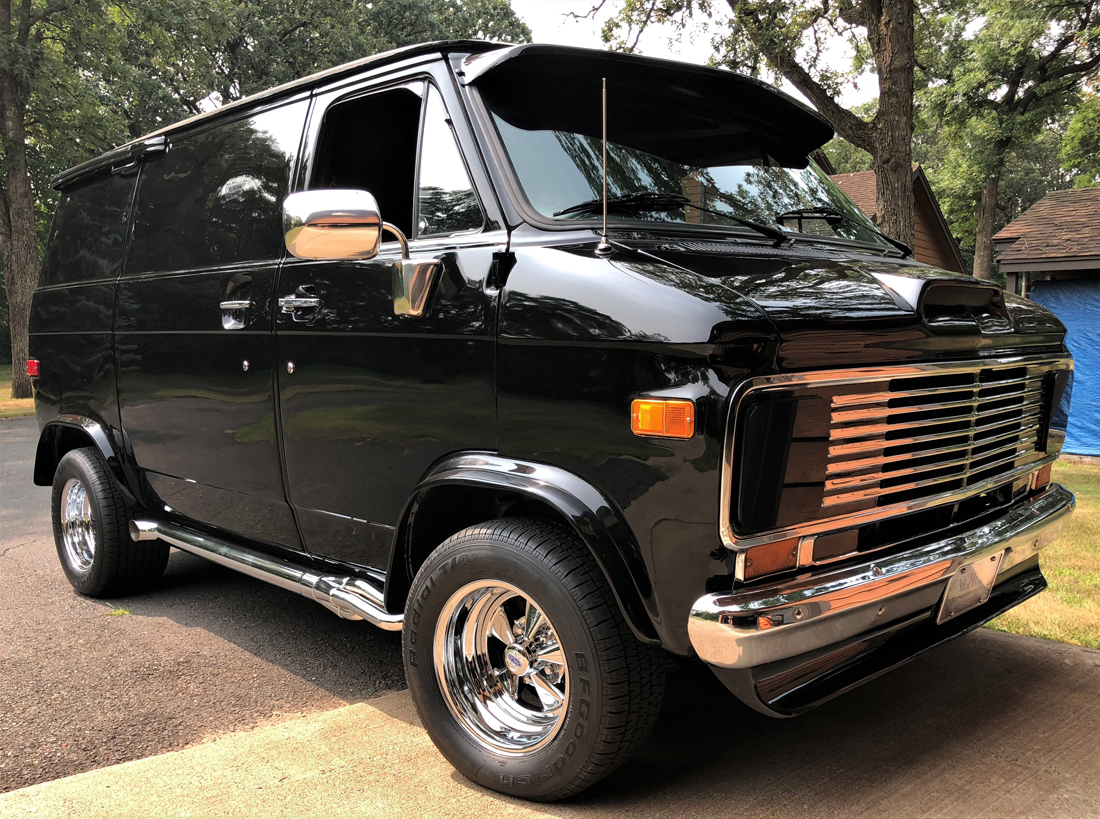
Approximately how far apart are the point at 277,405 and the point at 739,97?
7.35 feet

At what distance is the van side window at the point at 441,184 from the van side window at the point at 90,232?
229 centimetres

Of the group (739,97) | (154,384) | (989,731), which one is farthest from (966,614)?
(154,384)

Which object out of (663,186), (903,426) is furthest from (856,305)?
(663,186)

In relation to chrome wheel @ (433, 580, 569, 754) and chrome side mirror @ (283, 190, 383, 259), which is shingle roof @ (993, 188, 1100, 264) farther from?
chrome side mirror @ (283, 190, 383, 259)

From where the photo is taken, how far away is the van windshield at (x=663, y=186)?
283cm

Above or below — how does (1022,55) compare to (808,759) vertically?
above

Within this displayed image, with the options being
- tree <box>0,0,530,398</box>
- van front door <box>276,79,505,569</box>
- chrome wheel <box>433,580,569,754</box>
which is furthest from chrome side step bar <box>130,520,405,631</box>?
tree <box>0,0,530,398</box>

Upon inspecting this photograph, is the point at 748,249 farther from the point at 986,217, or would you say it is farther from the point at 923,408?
the point at 986,217

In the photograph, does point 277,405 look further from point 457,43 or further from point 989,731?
point 989,731

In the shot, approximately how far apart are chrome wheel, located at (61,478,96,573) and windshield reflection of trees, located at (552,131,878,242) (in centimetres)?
366

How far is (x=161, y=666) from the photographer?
3.88m

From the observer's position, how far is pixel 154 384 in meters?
4.09

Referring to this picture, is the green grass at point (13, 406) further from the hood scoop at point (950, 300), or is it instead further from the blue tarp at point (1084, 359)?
the blue tarp at point (1084, 359)

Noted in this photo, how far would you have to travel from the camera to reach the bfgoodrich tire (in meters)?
2.42
